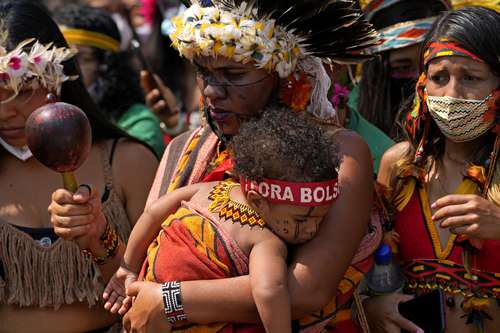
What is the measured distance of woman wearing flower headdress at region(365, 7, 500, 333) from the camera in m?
3.69

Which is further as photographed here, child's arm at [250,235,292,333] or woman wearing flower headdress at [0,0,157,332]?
woman wearing flower headdress at [0,0,157,332]

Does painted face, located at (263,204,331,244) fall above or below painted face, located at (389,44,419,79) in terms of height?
below

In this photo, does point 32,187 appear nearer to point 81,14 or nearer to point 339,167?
point 339,167

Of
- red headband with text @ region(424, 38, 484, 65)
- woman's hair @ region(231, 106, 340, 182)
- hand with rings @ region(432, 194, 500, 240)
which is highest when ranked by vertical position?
red headband with text @ region(424, 38, 484, 65)

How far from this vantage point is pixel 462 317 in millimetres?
3740

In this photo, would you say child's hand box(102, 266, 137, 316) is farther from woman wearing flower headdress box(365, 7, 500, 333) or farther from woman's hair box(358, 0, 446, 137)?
woman's hair box(358, 0, 446, 137)

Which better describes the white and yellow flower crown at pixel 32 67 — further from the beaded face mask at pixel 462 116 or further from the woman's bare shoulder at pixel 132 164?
the beaded face mask at pixel 462 116

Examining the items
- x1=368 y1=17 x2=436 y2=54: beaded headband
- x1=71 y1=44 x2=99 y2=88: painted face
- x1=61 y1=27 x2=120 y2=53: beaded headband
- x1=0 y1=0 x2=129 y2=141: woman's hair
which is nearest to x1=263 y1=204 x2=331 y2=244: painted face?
x1=0 y1=0 x2=129 y2=141: woman's hair

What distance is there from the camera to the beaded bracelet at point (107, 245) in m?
3.78

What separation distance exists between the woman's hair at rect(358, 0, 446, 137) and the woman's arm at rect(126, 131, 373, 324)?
2276 millimetres

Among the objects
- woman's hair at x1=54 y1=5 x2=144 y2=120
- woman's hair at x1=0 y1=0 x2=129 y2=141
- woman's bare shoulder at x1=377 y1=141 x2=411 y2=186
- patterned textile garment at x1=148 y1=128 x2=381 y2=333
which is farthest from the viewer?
woman's hair at x1=54 y1=5 x2=144 y2=120

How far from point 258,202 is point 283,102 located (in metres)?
0.54

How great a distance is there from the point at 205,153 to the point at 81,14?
10.7 ft

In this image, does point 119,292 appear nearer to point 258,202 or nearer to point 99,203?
point 99,203
